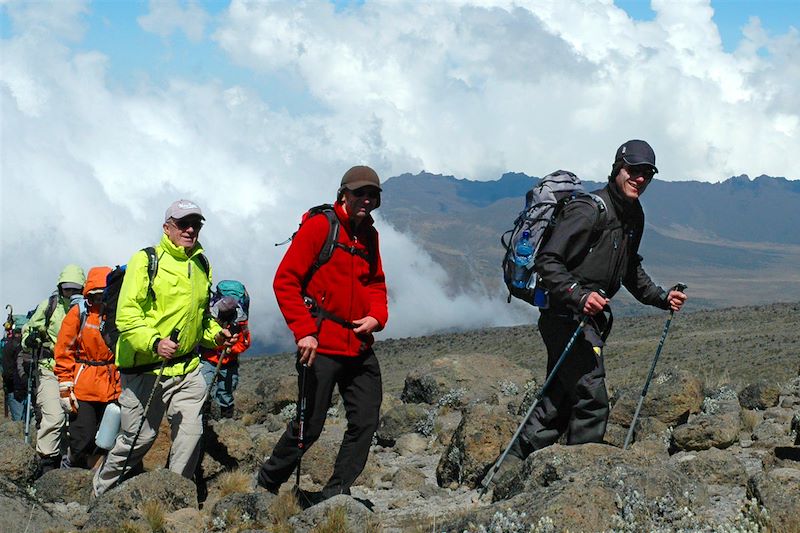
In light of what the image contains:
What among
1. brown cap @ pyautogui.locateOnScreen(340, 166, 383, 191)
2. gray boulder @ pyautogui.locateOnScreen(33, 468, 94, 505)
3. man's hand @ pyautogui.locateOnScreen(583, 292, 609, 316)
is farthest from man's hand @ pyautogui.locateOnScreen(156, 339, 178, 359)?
man's hand @ pyautogui.locateOnScreen(583, 292, 609, 316)

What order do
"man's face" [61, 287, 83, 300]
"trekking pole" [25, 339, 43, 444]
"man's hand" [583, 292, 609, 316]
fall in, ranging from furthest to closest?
"trekking pole" [25, 339, 43, 444]
"man's face" [61, 287, 83, 300]
"man's hand" [583, 292, 609, 316]

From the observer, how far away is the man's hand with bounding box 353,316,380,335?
668 cm

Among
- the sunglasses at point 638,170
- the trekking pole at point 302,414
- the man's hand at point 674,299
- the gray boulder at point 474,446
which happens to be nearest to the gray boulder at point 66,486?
the trekking pole at point 302,414

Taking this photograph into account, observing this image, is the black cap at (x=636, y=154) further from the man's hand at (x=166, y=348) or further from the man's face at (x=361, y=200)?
the man's hand at (x=166, y=348)

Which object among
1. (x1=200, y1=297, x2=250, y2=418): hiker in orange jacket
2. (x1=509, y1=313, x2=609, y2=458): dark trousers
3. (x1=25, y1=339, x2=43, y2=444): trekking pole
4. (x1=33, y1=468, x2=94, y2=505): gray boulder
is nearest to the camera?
(x1=509, y1=313, x2=609, y2=458): dark trousers

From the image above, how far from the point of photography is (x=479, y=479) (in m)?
8.10

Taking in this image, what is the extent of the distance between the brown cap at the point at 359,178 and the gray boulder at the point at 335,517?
2.10 m

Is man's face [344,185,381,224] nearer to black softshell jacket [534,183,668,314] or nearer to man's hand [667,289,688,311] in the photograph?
black softshell jacket [534,183,668,314]

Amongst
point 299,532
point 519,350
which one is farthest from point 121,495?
point 519,350

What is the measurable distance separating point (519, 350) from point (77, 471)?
33.1m

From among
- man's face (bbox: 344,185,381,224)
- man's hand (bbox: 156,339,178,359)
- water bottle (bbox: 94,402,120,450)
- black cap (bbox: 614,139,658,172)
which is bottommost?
water bottle (bbox: 94,402,120,450)

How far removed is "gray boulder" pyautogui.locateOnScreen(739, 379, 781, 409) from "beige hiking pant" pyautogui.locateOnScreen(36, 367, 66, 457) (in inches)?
318

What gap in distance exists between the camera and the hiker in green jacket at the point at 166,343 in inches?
276

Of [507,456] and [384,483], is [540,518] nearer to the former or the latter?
[507,456]
